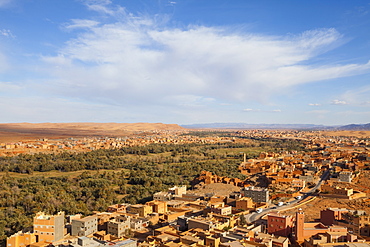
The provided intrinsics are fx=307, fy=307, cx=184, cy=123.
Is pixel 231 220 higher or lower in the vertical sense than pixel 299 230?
lower

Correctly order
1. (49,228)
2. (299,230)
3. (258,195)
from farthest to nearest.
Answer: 1. (258,195)
2. (49,228)
3. (299,230)

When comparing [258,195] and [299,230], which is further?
[258,195]

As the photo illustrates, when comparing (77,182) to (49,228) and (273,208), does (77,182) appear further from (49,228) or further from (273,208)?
(273,208)

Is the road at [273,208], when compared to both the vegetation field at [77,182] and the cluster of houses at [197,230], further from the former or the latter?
the vegetation field at [77,182]

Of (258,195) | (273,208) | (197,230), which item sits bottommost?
(273,208)

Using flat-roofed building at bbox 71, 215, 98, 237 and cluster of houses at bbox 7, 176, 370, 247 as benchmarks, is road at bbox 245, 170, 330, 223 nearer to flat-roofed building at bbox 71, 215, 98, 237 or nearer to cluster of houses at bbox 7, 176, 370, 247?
cluster of houses at bbox 7, 176, 370, 247

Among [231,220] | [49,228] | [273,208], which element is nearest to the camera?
[49,228]

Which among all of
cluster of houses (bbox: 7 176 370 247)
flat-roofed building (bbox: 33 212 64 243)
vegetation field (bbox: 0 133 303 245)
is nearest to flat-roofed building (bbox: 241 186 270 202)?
cluster of houses (bbox: 7 176 370 247)

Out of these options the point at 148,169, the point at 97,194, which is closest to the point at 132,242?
the point at 97,194

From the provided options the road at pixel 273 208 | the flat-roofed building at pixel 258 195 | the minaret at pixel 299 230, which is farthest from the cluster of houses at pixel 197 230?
the flat-roofed building at pixel 258 195

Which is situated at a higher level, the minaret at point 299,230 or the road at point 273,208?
the minaret at point 299,230

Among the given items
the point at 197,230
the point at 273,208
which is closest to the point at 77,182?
the point at 273,208

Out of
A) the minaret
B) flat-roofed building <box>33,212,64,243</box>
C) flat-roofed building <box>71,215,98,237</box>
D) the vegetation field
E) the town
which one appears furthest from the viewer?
the vegetation field
